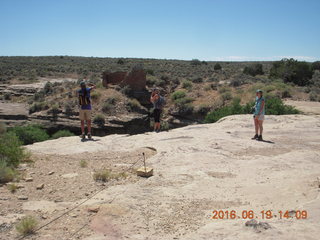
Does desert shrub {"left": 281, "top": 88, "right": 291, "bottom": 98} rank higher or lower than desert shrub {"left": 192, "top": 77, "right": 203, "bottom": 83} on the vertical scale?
lower

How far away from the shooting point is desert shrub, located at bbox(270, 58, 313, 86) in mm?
33094

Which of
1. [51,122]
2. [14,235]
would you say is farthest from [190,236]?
[51,122]

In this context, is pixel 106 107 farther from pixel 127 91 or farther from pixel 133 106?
pixel 127 91

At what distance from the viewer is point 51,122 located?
894 inches

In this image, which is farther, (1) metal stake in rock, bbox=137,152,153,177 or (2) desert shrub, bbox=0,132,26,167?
(2) desert shrub, bbox=0,132,26,167

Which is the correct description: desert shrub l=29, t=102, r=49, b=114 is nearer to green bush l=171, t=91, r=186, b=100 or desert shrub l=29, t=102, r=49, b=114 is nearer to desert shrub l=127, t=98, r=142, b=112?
desert shrub l=127, t=98, r=142, b=112

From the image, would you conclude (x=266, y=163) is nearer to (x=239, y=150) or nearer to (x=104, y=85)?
(x=239, y=150)

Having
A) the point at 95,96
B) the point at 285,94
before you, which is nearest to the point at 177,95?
the point at 95,96

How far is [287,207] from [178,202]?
62.9 inches

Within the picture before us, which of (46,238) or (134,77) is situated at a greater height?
(134,77)

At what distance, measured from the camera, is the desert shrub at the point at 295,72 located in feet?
109
